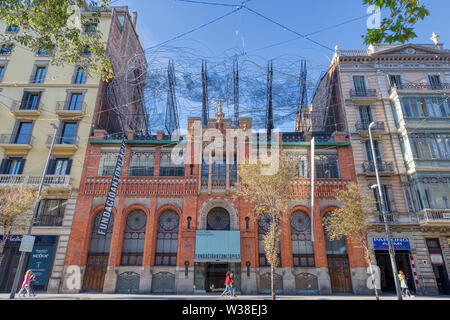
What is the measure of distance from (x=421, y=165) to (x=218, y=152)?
62.0 ft

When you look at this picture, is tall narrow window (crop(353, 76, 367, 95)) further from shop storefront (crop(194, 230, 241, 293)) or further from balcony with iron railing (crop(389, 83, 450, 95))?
shop storefront (crop(194, 230, 241, 293))

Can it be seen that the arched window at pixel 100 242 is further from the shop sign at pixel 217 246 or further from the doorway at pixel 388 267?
the doorway at pixel 388 267

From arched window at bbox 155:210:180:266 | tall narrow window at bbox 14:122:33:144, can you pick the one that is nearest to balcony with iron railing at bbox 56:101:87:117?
tall narrow window at bbox 14:122:33:144

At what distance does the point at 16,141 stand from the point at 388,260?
3715 centimetres

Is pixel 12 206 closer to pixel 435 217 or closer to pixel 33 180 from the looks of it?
pixel 33 180

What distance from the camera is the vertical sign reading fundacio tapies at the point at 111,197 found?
21.4 metres

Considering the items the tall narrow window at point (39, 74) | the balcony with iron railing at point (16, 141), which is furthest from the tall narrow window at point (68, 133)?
the tall narrow window at point (39, 74)

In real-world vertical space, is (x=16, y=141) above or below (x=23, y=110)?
below

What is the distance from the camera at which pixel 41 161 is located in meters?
25.6

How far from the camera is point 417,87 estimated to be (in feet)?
90.3

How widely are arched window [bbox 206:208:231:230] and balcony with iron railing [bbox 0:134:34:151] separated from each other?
18996 mm

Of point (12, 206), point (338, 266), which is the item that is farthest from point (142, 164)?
point (338, 266)

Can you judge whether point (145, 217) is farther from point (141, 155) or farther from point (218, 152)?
point (218, 152)

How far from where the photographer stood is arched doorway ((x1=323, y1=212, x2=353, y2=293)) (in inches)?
877
